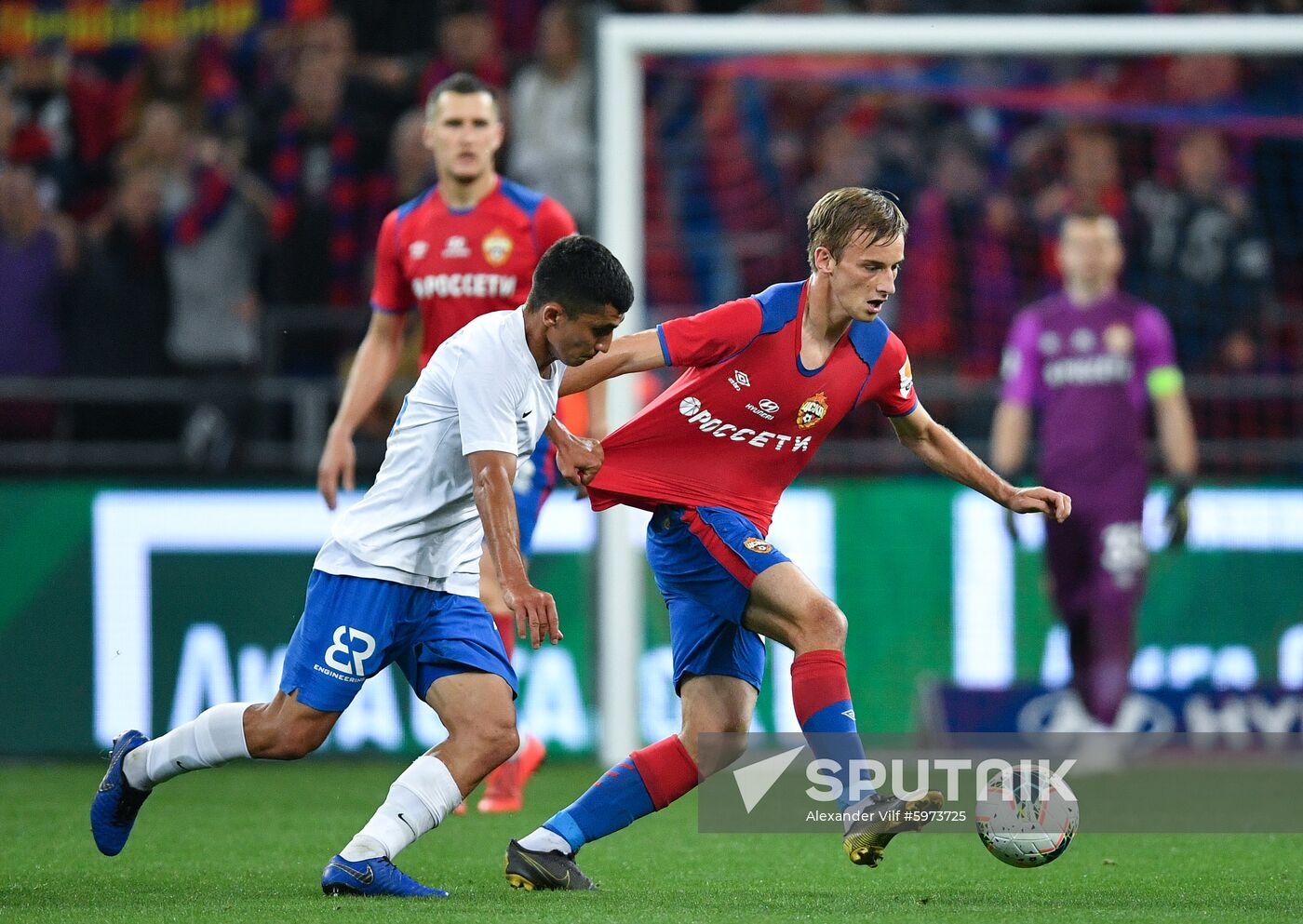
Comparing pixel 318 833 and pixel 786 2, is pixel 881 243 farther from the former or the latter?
pixel 786 2

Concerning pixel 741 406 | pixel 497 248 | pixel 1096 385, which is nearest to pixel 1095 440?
pixel 1096 385

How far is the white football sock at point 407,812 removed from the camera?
4777 mm

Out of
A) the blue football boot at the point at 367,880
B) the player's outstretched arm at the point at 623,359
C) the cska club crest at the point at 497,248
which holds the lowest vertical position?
the blue football boot at the point at 367,880

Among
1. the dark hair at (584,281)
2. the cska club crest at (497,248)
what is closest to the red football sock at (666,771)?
the dark hair at (584,281)

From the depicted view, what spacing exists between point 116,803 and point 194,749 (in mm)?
308

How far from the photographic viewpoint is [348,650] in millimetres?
4898

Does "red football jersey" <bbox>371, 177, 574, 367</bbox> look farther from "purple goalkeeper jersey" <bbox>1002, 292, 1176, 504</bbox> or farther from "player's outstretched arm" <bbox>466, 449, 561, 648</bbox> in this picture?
"purple goalkeeper jersey" <bbox>1002, 292, 1176, 504</bbox>

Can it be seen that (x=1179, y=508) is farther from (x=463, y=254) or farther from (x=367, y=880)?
(x=367, y=880)

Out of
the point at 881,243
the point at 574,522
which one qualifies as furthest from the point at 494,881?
the point at 574,522

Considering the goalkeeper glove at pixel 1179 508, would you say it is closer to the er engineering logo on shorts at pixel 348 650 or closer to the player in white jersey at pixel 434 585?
the player in white jersey at pixel 434 585

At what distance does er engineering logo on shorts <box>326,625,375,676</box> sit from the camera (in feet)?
16.1

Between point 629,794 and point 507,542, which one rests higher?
point 507,542

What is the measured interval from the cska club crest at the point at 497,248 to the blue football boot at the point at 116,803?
235cm

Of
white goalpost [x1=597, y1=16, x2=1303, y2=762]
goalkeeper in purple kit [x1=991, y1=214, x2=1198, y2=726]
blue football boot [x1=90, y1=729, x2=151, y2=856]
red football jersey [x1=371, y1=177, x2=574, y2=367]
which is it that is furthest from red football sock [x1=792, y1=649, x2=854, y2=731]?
goalkeeper in purple kit [x1=991, y1=214, x2=1198, y2=726]
